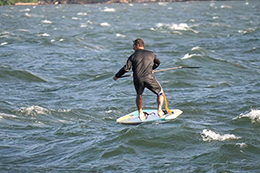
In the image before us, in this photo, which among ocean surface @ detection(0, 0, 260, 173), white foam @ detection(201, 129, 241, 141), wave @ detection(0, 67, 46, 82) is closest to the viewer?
ocean surface @ detection(0, 0, 260, 173)

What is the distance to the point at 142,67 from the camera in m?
12.9

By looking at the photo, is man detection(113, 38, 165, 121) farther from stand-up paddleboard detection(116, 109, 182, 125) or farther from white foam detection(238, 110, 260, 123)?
white foam detection(238, 110, 260, 123)

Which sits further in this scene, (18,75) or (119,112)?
(18,75)

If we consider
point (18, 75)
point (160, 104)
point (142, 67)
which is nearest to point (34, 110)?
point (160, 104)

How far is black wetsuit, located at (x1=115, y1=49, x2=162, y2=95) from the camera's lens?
12.8m

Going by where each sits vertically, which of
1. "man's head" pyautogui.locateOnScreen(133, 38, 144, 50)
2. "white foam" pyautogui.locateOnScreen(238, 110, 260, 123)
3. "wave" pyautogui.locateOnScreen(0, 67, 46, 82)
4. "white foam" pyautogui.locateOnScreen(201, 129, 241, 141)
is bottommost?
"wave" pyautogui.locateOnScreen(0, 67, 46, 82)

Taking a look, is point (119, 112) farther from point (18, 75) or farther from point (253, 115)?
point (18, 75)

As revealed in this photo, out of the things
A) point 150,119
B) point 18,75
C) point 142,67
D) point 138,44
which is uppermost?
point 138,44

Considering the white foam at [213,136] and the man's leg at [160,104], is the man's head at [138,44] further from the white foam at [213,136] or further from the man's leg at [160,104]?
the white foam at [213,136]

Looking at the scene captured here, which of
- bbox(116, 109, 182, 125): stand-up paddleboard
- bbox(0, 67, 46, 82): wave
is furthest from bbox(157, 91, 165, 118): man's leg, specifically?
bbox(0, 67, 46, 82): wave

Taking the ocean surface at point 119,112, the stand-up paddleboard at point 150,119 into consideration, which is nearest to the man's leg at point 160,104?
the stand-up paddleboard at point 150,119

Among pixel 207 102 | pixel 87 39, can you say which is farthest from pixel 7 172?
pixel 87 39

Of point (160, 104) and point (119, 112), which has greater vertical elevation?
point (160, 104)

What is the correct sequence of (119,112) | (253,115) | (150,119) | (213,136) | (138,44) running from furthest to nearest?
1. (119,112)
2. (253,115)
3. (150,119)
4. (213,136)
5. (138,44)
